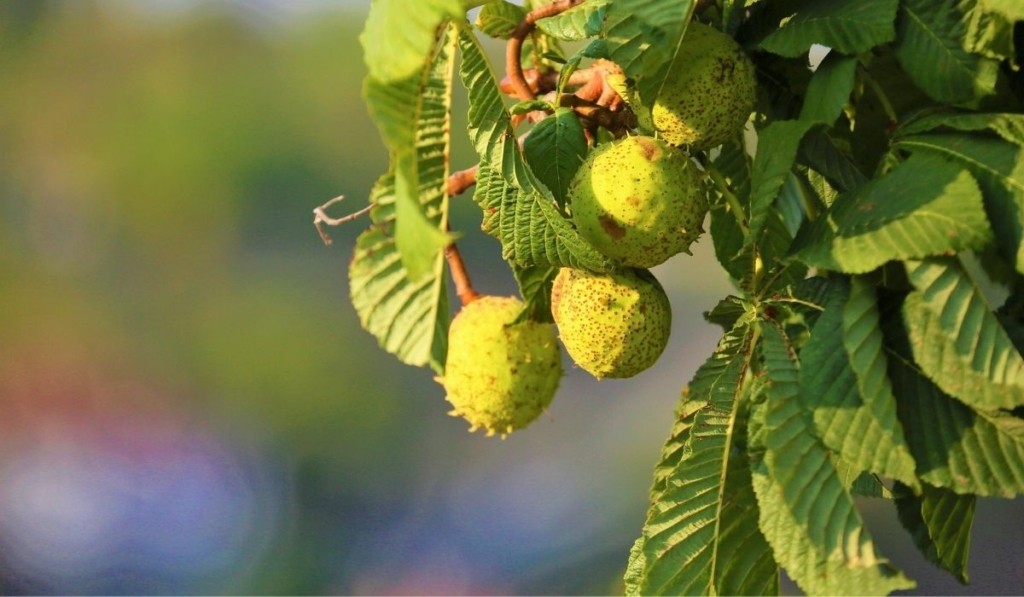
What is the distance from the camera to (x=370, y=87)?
393 millimetres

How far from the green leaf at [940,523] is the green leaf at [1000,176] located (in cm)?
14

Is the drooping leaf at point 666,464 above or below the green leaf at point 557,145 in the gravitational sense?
below

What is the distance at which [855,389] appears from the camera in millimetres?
443

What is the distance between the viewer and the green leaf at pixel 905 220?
16.5 inches

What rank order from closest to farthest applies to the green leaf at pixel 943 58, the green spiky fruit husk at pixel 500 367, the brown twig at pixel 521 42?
the green leaf at pixel 943 58 < the brown twig at pixel 521 42 < the green spiky fruit husk at pixel 500 367

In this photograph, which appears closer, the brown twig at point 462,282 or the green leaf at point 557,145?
the green leaf at point 557,145

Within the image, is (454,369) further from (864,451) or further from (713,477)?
(864,451)

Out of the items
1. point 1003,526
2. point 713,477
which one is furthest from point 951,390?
point 1003,526

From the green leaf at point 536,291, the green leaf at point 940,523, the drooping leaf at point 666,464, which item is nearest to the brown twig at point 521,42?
the green leaf at point 536,291

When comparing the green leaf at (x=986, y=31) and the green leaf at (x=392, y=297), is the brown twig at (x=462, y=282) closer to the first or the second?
the green leaf at (x=392, y=297)

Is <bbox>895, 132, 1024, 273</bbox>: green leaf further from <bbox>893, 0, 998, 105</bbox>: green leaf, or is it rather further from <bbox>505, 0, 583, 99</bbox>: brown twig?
<bbox>505, 0, 583, 99</bbox>: brown twig

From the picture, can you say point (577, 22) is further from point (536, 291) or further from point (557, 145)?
point (536, 291)

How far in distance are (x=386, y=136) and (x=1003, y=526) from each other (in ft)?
8.14

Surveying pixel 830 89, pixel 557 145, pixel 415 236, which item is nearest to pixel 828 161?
pixel 830 89
